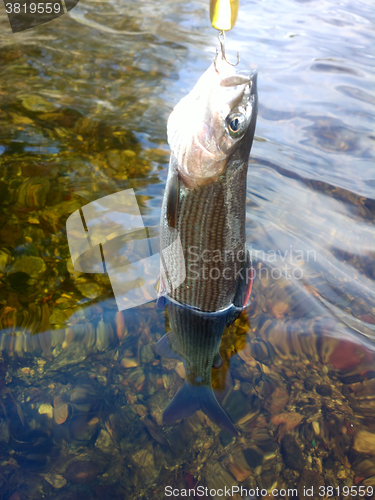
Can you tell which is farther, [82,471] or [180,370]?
[180,370]

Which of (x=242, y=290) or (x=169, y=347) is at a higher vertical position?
(x=242, y=290)

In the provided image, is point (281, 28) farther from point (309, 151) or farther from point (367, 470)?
point (367, 470)

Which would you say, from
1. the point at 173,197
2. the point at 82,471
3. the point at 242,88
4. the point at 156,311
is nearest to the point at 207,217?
the point at 173,197

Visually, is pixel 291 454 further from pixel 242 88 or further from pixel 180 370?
pixel 242 88

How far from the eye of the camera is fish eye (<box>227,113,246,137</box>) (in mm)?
2334

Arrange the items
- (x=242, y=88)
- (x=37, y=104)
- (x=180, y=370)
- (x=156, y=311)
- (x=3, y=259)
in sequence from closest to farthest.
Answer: (x=242, y=88) < (x=180, y=370) < (x=156, y=311) < (x=3, y=259) < (x=37, y=104)

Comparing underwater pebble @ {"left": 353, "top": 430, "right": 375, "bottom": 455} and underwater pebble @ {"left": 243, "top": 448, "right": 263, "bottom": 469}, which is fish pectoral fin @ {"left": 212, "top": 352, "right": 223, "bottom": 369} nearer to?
underwater pebble @ {"left": 243, "top": 448, "right": 263, "bottom": 469}

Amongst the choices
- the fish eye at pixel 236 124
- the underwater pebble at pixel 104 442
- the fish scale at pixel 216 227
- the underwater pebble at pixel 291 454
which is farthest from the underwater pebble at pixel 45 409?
the fish eye at pixel 236 124

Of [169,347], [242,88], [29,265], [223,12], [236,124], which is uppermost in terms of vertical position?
[223,12]

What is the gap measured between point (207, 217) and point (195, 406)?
137cm

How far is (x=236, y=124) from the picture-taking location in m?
2.34

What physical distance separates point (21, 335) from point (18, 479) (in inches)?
40.4

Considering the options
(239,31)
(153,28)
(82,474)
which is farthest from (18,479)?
(239,31)

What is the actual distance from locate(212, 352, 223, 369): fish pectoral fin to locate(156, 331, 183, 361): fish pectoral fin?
283mm
